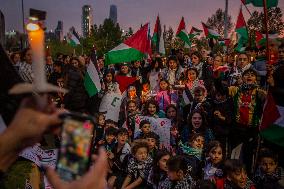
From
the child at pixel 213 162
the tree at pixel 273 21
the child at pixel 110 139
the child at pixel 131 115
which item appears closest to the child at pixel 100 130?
the child at pixel 110 139

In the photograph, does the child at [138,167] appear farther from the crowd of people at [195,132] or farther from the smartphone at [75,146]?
the smartphone at [75,146]

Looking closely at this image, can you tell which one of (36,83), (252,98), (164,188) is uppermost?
(36,83)

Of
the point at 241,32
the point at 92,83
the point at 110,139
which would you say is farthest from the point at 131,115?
the point at 241,32

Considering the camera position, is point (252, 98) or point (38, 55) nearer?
point (38, 55)

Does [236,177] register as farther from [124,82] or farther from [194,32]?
[194,32]

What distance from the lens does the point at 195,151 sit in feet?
18.0

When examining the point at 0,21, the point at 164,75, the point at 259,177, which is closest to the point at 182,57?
the point at 164,75

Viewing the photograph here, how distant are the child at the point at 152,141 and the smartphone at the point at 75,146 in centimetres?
474

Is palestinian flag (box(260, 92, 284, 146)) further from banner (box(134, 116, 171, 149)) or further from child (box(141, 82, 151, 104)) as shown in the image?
child (box(141, 82, 151, 104))

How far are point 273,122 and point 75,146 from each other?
4.38m

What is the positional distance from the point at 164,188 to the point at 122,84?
4.35 metres

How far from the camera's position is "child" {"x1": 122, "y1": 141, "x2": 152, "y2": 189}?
17.2 feet

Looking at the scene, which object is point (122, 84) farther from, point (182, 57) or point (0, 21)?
point (0, 21)

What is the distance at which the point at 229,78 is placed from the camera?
8.25m
